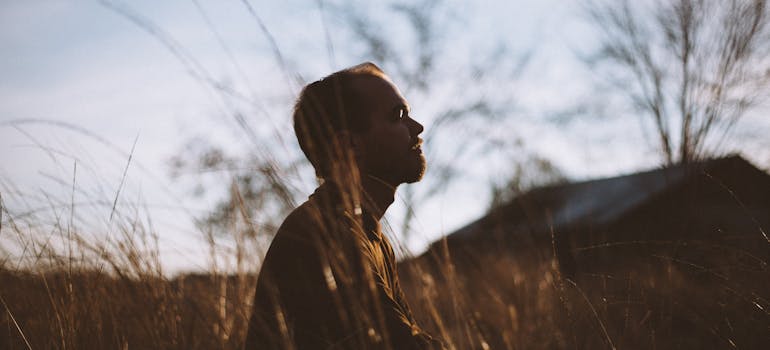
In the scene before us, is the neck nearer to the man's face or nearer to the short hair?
the man's face

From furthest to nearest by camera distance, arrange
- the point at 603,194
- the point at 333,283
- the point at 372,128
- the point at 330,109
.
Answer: the point at 603,194 → the point at 330,109 → the point at 372,128 → the point at 333,283

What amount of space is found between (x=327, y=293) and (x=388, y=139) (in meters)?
0.64

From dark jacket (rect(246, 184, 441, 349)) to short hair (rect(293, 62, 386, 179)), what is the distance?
356 millimetres

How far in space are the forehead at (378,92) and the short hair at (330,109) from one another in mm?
14

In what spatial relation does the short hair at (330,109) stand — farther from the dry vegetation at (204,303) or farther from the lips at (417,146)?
the dry vegetation at (204,303)

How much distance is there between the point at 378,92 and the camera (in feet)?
5.88

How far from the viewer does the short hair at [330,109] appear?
1742 mm

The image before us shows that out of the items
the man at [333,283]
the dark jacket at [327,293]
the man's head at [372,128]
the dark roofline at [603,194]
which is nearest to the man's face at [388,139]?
the man's head at [372,128]

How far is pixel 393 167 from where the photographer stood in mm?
1734

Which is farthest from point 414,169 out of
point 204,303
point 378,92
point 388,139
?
point 204,303

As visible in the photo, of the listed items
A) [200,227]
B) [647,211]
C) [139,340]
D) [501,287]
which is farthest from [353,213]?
[647,211]

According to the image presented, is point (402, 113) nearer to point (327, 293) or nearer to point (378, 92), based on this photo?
point (378, 92)

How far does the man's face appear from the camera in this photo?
5.68 ft

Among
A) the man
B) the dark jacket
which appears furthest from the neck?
the dark jacket
